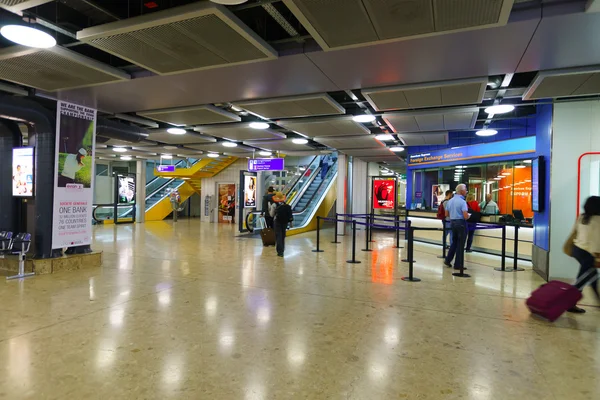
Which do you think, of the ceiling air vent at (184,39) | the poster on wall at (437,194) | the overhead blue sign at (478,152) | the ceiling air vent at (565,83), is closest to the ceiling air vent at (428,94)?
the ceiling air vent at (565,83)

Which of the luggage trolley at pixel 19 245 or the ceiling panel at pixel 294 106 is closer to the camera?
the luggage trolley at pixel 19 245

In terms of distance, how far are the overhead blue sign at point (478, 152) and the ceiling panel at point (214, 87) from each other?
5.32m

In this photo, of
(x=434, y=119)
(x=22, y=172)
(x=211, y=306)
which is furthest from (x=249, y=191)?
(x=211, y=306)

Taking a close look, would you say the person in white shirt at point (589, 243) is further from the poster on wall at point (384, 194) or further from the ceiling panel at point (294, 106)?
the poster on wall at point (384, 194)

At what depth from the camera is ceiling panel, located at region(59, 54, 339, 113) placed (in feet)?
15.4

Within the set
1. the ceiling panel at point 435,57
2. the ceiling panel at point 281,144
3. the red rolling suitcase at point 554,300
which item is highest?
the ceiling panel at point 281,144

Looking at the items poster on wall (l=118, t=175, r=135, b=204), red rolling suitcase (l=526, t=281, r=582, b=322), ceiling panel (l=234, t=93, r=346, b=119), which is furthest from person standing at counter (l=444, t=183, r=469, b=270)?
poster on wall (l=118, t=175, r=135, b=204)

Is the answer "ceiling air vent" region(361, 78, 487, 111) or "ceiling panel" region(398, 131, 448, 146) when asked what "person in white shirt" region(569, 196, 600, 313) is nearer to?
"ceiling air vent" region(361, 78, 487, 111)

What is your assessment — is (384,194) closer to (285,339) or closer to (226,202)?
(226,202)

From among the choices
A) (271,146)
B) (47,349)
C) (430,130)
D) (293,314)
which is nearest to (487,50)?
(293,314)

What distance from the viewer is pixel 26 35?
3.39 meters

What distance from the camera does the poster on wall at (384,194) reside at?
46.7 ft

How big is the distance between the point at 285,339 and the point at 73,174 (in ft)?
17.3

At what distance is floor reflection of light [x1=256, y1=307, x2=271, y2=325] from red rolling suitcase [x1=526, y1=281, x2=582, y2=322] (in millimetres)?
3034
